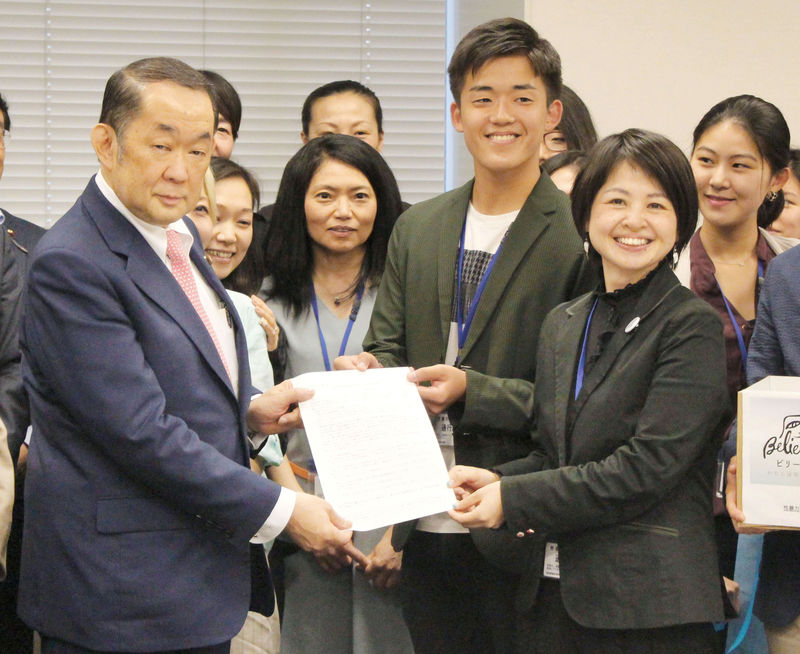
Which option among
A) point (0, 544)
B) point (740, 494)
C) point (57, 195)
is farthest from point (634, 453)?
point (57, 195)

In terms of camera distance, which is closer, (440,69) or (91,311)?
(91,311)

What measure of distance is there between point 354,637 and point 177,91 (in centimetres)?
148

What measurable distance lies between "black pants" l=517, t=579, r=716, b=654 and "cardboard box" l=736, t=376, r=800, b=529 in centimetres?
24

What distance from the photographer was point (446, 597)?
2275 millimetres

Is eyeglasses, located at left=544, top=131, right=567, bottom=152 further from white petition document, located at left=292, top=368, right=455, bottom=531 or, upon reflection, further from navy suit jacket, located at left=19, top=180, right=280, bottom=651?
navy suit jacket, located at left=19, top=180, right=280, bottom=651

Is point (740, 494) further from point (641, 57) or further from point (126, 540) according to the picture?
point (641, 57)

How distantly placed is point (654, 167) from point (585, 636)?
93cm

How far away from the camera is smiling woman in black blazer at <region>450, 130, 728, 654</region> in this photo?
1767 mm

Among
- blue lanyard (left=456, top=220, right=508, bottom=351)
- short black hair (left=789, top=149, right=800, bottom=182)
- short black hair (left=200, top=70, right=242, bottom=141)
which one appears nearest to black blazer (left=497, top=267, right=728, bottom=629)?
blue lanyard (left=456, top=220, right=508, bottom=351)

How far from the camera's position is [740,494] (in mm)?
1814

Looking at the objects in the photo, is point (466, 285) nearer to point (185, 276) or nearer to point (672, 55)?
point (185, 276)

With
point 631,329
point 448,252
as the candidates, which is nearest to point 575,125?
point 448,252

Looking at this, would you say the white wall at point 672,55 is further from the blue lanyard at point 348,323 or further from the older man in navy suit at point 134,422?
the older man in navy suit at point 134,422

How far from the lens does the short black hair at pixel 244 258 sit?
282 centimetres
